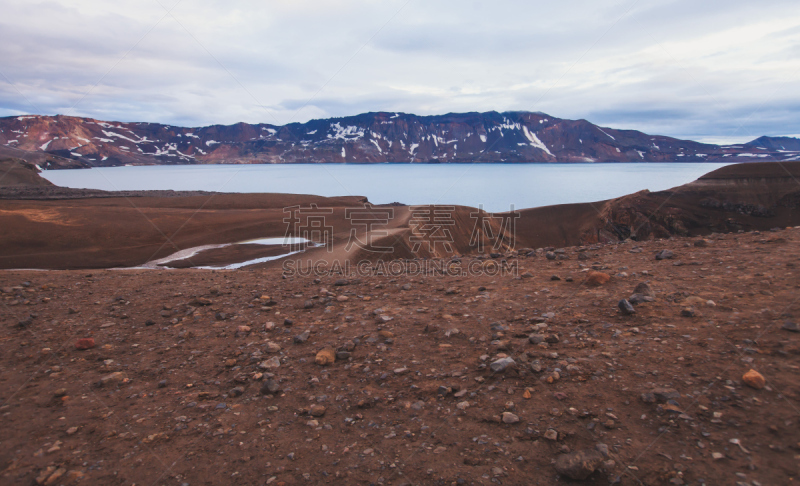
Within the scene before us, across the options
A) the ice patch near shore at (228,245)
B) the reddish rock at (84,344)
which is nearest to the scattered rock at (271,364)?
the reddish rock at (84,344)

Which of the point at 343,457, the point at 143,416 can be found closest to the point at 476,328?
the point at 343,457

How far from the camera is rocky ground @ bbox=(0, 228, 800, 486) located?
102 inches

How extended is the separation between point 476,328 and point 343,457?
2.37 meters

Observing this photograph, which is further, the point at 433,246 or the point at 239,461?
the point at 433,246

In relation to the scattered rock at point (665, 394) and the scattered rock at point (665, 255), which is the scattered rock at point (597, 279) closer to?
the scattered rock at point (665, 255)

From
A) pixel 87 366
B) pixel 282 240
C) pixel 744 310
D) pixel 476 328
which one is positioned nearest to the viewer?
pixel 744 310

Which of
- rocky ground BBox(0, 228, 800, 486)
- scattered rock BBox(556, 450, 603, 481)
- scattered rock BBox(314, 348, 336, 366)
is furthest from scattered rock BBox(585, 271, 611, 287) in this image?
scattered rock BBox(314, 348, 336, 366)

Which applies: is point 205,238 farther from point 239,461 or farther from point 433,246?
point 239,461

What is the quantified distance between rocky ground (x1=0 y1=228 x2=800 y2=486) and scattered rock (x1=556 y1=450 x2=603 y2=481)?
15 millimetres

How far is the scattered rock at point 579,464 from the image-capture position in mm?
2381

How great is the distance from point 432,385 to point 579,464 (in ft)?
4.78

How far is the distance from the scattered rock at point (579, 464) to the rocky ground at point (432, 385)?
1cm

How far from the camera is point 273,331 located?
5082mm

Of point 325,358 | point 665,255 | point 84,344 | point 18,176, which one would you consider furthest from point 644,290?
point 18,176
